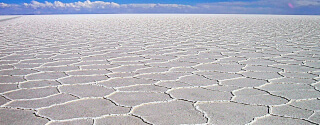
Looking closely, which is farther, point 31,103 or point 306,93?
point 306,93

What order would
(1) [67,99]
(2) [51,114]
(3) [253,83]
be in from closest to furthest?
(2) [51,114] → (1) [67,99] → (3) [253,83]

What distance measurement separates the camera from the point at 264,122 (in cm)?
143

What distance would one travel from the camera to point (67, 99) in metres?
1.77

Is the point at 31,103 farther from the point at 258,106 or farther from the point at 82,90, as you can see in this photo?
the point at 258,106

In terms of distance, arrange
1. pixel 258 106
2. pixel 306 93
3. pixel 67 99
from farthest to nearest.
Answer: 1. pixel 306 93
2. pixel 67 99
3. pixel 258 106

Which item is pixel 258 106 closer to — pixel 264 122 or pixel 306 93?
pixel 264 122

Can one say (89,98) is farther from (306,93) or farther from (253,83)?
(306,93)

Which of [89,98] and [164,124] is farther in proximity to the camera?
[89,98]

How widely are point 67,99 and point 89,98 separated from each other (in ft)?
0.40

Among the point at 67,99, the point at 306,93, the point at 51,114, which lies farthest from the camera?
the point at 306,93

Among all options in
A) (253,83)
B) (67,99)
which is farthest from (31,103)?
(253,83)

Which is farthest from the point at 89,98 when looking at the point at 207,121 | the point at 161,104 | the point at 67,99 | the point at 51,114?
the point at 207,121

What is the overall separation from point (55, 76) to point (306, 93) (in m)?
1.74

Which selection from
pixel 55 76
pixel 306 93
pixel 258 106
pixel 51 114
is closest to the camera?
pixel 51 114
